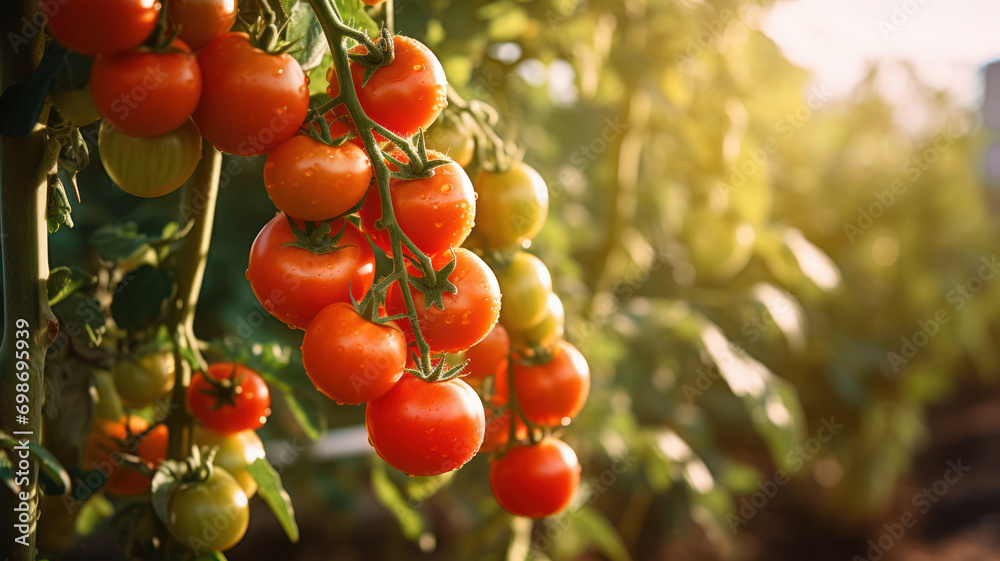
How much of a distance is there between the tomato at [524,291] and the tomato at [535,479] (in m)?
0.14

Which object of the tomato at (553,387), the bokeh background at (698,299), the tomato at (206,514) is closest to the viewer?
the tomato at (206,514)

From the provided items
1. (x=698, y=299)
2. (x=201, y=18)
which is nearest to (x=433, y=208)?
(x=201, y=18)

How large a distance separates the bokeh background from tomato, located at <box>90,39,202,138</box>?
35 centimetres

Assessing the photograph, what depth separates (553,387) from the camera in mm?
679

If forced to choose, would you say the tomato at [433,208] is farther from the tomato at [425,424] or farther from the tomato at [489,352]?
the tomato at [489,352]

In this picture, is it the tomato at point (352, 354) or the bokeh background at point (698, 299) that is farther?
the bokeh background at point (698, 299)

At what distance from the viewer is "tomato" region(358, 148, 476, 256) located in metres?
0.42

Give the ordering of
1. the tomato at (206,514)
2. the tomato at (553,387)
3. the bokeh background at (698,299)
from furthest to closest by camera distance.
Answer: the bokeh background at (698,299) < the tomato at (553,387) < the tomato at (206,514)

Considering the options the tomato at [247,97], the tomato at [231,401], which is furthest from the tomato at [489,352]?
the tomato at [247,97]

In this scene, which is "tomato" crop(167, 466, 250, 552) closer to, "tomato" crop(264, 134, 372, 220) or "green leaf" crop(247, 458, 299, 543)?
"green leaf" crop(247, 458, 299, 543)

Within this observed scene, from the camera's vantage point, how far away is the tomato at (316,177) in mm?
401

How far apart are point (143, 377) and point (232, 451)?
0.10 metres

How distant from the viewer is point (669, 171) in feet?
6.73

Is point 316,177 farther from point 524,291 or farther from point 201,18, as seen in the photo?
point 524,291
